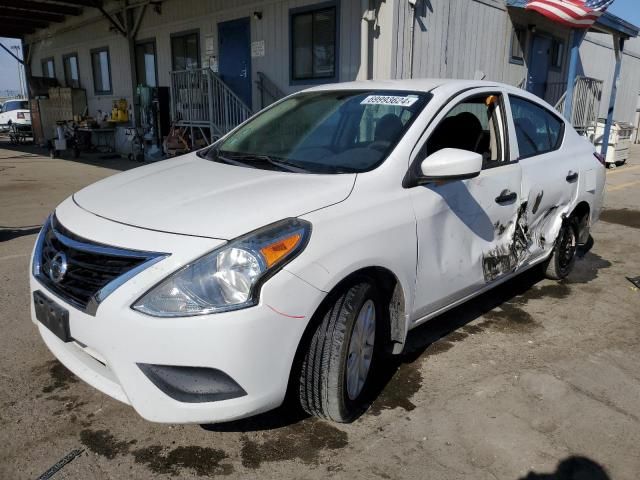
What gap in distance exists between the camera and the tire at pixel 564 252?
4.38m

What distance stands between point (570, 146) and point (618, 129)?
34.6 feet

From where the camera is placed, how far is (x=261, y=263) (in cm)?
202

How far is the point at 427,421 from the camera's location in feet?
8.49

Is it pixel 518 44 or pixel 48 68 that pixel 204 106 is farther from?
pixel 48 68

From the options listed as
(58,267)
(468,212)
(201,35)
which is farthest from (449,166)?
(201,35)

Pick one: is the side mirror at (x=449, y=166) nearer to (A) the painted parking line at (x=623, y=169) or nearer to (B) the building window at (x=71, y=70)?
(A) the painted parking line at (x=623, y=169)

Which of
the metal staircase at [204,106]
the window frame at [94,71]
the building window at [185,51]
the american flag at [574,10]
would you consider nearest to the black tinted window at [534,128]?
the metal staircase at [204,106]

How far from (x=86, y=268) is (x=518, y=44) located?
11.8m

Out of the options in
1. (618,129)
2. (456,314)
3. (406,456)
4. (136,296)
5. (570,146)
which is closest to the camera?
(136,296)

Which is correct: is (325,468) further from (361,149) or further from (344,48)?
(344,48)

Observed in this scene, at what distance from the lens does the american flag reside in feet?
32.6

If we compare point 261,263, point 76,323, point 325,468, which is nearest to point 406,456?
point 325,468

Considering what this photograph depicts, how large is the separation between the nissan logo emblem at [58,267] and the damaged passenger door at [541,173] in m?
2.74

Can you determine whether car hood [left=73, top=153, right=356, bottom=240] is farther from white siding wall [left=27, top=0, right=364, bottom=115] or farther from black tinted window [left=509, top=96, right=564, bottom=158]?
white siding wall [left=27, top=0, right=364, bottom=115]
